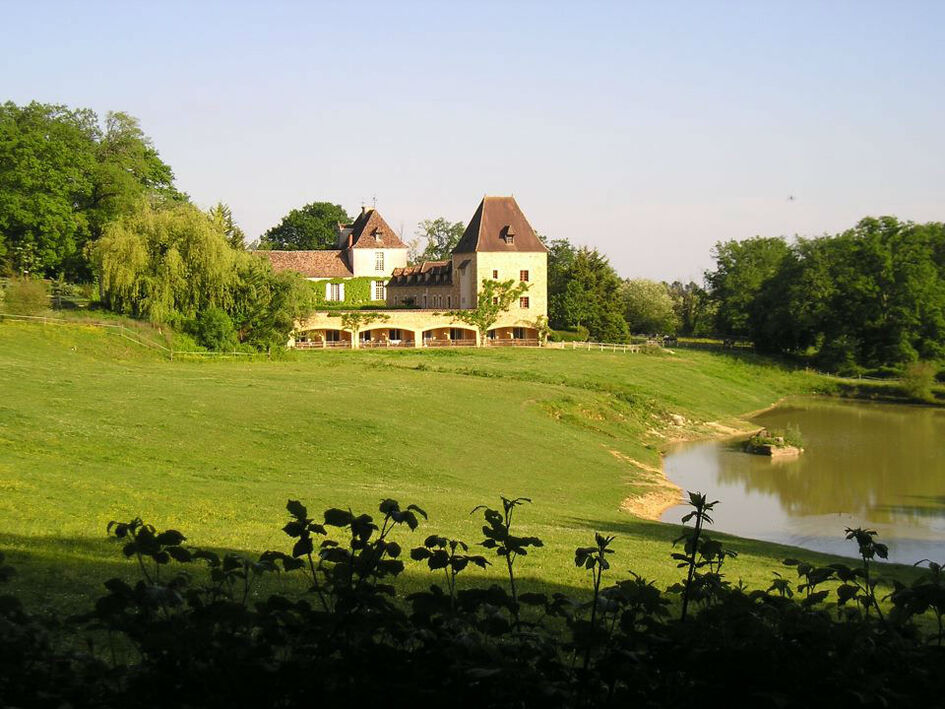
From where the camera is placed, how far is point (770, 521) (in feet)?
85.2

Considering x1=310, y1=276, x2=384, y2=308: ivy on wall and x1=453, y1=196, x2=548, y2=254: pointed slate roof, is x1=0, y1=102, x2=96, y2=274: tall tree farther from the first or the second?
x1=453, y1=196, x2=548, y2=254: pointed slate roof

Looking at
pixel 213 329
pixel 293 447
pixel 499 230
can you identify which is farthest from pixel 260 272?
pixel 293 447

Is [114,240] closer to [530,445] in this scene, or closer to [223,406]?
[223,406]

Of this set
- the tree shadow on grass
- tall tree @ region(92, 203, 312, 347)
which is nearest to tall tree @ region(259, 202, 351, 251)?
tall tree @ region(92, 203, 312, 347)

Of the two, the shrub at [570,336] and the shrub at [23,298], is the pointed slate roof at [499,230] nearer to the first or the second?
the shrub at [570,336]

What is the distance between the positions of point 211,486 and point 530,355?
41.6 metres

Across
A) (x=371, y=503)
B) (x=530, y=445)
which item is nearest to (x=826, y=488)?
(x=530, y=445)

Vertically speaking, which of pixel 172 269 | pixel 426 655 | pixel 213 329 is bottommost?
pixel 426 655

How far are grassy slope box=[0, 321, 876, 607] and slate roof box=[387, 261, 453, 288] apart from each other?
74.2 ft

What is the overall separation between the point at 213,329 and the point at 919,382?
41.2 m

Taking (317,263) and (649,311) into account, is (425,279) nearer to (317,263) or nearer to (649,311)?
(317,263)

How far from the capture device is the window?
75.2 meters

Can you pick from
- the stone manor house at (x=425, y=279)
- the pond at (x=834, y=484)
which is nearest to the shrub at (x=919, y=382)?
the pond at (x=834, y=484)

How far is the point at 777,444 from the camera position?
37.4m
